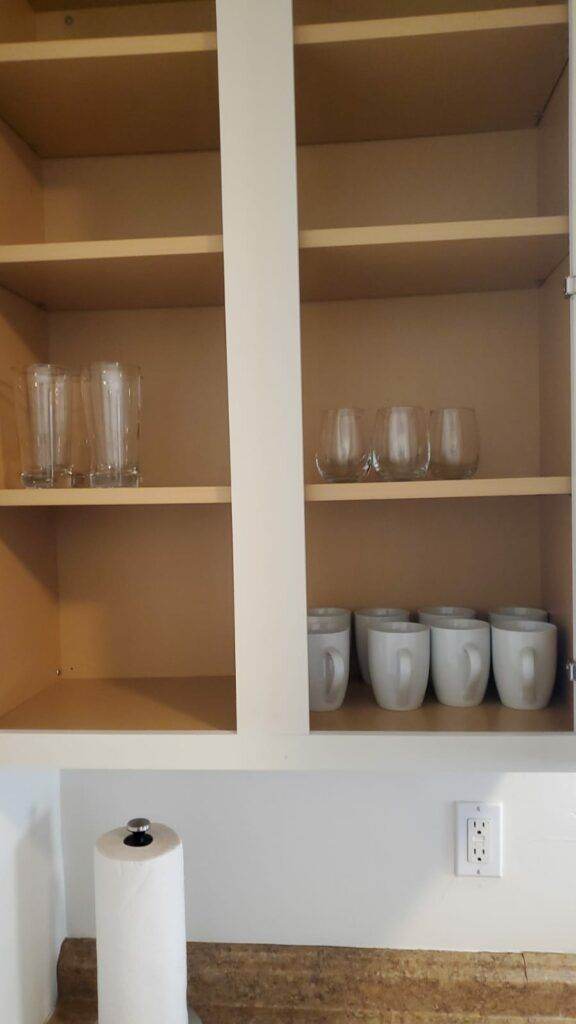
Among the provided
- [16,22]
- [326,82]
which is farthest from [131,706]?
[16,22]

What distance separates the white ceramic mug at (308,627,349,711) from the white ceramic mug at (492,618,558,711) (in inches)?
7.7

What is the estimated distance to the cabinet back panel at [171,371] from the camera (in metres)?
1.18

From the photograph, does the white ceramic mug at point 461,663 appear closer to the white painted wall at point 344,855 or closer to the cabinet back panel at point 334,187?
the white painted wall at point 344,855

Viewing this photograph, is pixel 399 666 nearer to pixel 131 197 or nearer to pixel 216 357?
pixel 216 357

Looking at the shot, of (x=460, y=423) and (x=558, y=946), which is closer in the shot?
Result: (x=460, y=423)

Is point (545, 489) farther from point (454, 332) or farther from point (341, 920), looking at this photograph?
point (341, 920)

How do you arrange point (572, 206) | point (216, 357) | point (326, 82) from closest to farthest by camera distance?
point (572, 206) < point (326, 82) < point (216, 357)

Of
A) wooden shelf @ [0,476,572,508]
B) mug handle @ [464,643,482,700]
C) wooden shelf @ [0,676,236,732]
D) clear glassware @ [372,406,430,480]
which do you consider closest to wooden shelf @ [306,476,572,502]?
wooden shelf @ [0,476,572,508]

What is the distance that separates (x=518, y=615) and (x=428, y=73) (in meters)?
0.70

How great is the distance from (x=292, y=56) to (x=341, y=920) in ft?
3.87

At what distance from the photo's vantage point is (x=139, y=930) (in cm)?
99

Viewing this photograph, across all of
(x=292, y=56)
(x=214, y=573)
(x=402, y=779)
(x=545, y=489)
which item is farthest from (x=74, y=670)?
(x=292, y=56)

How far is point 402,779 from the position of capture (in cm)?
119

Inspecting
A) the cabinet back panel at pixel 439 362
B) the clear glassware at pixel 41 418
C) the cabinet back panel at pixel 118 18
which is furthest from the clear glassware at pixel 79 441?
the cabinet back panel at pixel 118 18
